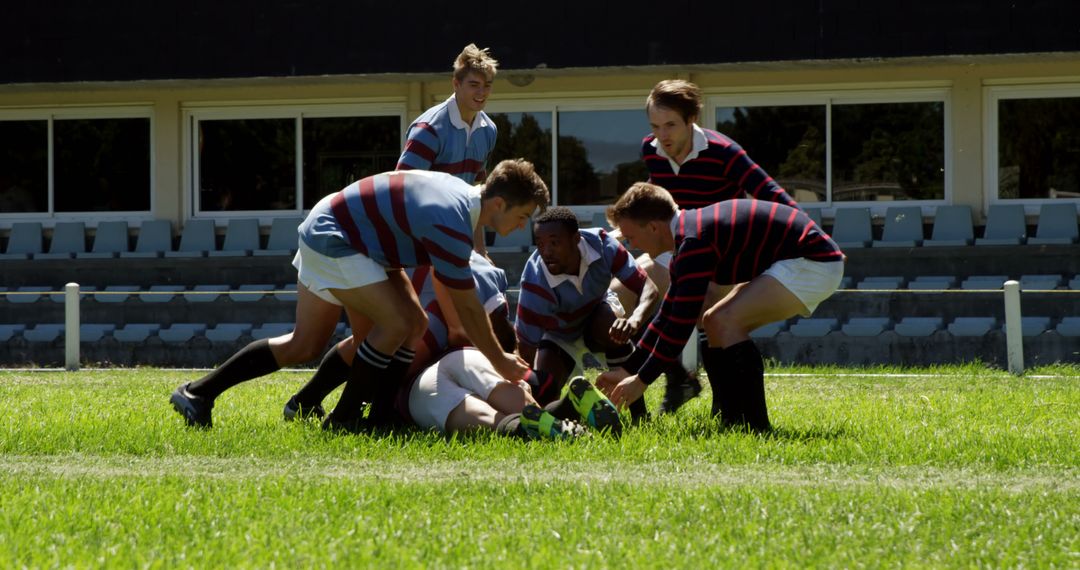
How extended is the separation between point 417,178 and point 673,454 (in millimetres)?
1800

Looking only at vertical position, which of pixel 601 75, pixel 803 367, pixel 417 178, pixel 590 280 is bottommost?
pixel 803 367

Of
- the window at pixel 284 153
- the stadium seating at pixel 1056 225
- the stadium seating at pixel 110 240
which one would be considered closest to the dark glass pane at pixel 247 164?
the window at pixel 284 153

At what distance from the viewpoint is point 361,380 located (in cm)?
685

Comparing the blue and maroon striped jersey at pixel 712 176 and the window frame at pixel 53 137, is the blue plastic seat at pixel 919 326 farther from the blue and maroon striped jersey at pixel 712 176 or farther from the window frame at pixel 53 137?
the window frame at pixel 53 137

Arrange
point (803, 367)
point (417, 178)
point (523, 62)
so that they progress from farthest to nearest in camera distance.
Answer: point (523, 62)
point (803, 367)
point (417, 178)

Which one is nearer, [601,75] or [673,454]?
[673,454]

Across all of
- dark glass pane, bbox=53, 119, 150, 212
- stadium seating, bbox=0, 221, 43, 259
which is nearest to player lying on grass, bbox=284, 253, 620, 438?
stadium seating, bbox=0, 221, 43, 259

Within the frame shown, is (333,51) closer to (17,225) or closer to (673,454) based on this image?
(17,225)

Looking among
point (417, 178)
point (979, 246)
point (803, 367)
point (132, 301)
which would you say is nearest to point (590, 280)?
point (417, 178)

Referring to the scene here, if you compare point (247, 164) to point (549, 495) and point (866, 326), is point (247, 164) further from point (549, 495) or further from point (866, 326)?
point (549, 495)

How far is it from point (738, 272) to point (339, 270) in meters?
1.97

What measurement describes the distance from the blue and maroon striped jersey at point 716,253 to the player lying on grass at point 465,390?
0.39 metres

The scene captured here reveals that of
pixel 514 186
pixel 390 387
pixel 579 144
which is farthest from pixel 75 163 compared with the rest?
pixel 514 186

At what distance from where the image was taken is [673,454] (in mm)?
6090
